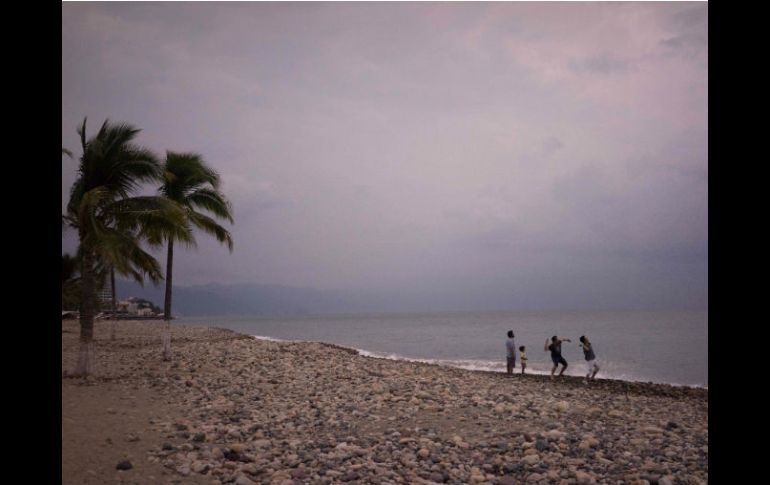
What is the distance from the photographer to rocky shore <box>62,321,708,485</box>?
657 cm

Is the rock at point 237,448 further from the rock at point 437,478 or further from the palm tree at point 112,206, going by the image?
the palm tree at point 112,206

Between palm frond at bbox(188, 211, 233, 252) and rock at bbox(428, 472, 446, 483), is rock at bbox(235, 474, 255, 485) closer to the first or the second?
rock at bbox(428, 472, 446, 483)

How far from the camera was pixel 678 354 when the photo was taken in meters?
36.9

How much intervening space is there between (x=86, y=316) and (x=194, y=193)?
7.37 meters

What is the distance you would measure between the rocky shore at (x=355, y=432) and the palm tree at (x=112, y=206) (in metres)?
2.17

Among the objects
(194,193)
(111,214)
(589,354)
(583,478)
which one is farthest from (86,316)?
(589,354)

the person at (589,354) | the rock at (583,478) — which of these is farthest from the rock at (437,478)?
the person at (589,354)

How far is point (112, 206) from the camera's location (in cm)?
1260

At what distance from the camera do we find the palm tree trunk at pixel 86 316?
1217 centimetres
